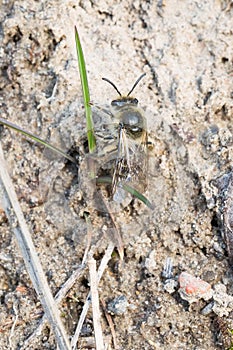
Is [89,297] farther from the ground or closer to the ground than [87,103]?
closer to the ground

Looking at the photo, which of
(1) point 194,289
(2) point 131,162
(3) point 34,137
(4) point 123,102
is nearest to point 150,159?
(2) point 131,162

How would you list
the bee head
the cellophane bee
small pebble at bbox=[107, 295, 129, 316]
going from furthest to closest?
the bee head, the cellophane bee, small pebble at bbox=[107, 295, 129, 316]

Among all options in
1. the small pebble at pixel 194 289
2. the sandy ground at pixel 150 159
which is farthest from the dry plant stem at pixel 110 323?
the small pebble at pixel 194 289

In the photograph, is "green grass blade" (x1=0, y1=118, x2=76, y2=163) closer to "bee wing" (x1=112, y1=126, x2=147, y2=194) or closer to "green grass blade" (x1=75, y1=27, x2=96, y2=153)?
"green grass blade" (x1=75, y1=27, x2=96, y2=153)

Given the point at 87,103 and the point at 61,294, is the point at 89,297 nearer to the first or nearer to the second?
the point at 61,294

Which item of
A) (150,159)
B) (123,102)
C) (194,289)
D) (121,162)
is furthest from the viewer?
(150,159)

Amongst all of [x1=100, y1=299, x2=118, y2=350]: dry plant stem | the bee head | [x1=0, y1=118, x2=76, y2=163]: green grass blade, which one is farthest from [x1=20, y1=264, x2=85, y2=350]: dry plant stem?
the bee head
